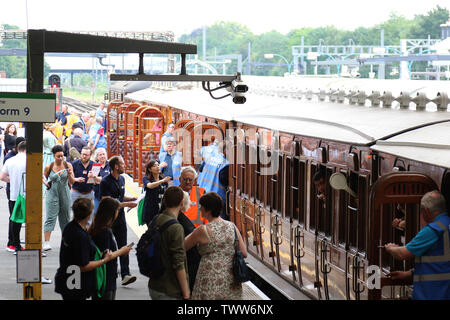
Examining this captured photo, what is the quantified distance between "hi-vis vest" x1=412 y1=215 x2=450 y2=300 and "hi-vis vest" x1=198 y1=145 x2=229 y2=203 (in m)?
8.17

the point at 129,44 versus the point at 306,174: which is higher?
the point at 129,44

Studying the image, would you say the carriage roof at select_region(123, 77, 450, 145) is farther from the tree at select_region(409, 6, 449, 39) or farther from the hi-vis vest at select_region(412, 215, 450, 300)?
the tree at select_region(409, 6, 449, 39)

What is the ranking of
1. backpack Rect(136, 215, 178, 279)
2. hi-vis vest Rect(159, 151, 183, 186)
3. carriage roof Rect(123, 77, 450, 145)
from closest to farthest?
backpack Rect(136, 215, 178, 279), carriage roof Rect(123, 77, 450, 145), hi-vis vest Rect(159, 151, 183, 186)

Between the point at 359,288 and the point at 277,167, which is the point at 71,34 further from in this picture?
the point at 277,167

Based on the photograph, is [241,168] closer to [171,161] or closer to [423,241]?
[171,161]

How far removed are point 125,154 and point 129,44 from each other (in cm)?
1806

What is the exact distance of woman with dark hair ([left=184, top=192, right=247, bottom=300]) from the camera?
767cm

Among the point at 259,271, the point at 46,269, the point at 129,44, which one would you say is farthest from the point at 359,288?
the point at 46,269

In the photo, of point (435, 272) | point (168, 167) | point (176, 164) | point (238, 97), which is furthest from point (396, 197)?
point (176, 164)

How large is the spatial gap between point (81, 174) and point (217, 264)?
631 cm

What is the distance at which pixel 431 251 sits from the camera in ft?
22.4

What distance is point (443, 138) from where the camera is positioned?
7.14m

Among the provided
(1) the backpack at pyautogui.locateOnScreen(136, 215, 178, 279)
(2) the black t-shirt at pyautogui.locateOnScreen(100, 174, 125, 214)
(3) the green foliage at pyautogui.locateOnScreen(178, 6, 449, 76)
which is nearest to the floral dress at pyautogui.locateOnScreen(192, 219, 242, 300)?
(1) the backpack at pyautogui.locateOnScreen(136, 215, 178, 279)

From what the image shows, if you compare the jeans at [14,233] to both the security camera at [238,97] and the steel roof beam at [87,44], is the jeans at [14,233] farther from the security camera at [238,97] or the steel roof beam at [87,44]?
the steel roof beam at [87,44]
